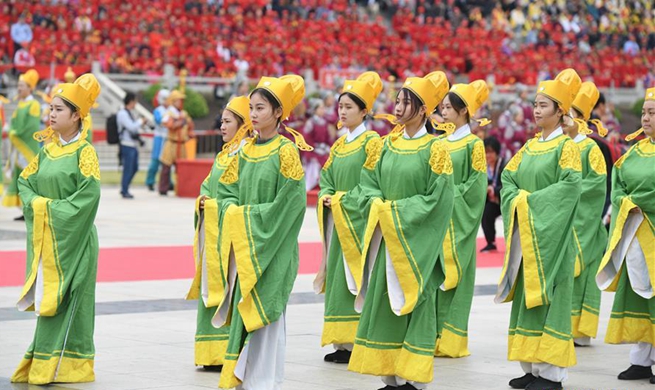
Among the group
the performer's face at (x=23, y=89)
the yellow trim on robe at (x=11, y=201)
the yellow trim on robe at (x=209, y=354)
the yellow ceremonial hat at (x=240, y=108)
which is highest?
the yellow ceremonial hat at (x=240, y=108)

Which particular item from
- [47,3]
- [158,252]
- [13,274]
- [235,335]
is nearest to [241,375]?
[235,335]

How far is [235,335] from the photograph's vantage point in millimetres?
A: 6914

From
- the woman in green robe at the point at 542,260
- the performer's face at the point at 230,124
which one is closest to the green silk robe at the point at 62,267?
the performer's face at the point at 230,124

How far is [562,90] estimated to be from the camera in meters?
8.02

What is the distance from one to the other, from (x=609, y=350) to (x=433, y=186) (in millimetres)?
2843

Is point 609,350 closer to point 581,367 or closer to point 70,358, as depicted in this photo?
point 581,367

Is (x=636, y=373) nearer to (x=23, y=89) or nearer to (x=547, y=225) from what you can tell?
(x=547, y=225)

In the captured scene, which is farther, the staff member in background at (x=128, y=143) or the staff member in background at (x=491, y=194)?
the staff member in background at (x=128, y=143)

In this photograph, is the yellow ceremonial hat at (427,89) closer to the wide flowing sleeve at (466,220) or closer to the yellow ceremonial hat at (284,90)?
the yellow ceremonial hat at (284,90)

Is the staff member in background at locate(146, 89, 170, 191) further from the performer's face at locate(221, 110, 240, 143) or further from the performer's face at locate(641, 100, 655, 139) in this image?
the performer's face at locate(641, 100, 655, 139)

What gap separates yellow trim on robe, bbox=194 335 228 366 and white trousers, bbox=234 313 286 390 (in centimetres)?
119

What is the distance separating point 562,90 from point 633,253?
45.7 inches

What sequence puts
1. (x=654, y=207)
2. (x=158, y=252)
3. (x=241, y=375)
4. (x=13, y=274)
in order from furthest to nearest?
(x=158, y=252), (x=13, y=274), (x=654, y=207), (x=241, y=375)

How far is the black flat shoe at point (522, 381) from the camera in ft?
25.5
